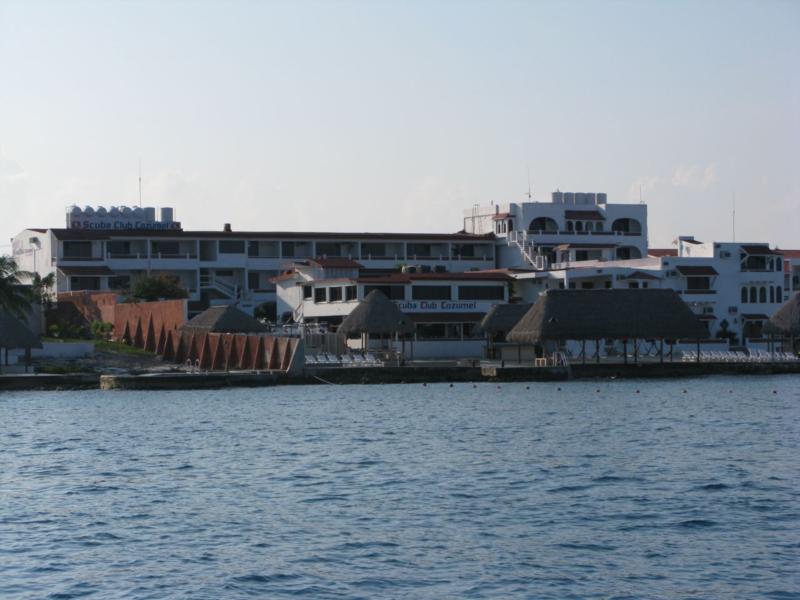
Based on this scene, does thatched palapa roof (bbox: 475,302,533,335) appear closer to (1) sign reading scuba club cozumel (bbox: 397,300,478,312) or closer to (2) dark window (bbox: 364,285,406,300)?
(1) sign reading scuba club cozumel (bbox: 397,300,478,312)

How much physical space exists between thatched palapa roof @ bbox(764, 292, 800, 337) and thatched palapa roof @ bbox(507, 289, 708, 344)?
667 centimetres

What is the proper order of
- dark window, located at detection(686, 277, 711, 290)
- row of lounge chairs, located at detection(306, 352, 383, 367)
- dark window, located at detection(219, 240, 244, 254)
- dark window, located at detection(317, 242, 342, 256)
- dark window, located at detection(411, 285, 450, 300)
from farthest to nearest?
dark window, located at detection(317, 242, 342, 256) → dark window, located at detection(219, 240, 244, 254) → dark window, located at detection(686, 277, 711, 290) → dark window, located at detection(411, 285, 450, 300) → row of lounge chairs, located at detection(306, 352, 383, 367)

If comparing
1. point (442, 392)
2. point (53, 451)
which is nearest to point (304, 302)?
point (442, 392)

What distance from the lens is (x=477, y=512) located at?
3122 cm

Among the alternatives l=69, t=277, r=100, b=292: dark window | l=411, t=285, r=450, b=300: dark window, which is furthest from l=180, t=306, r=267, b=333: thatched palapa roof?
l=69, t=277, r=100, b=292: dark window

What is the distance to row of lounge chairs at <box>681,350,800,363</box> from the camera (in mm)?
82188

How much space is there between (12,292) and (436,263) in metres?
44.2

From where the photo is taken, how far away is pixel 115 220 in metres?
111

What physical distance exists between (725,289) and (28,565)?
246ft

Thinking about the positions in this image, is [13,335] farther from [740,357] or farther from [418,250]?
[418,250]

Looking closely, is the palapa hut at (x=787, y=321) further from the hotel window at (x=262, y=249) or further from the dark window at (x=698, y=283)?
the hotel window at (x=262, y=249)

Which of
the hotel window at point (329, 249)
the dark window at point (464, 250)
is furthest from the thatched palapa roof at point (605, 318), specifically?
the hotel window at point (329, 249)

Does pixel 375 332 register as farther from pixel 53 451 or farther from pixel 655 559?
pixel 655 559

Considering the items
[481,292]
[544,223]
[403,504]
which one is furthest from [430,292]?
[403,504]
